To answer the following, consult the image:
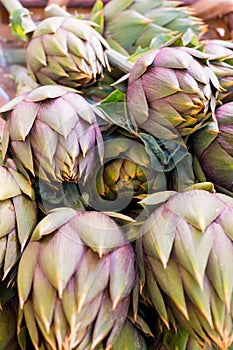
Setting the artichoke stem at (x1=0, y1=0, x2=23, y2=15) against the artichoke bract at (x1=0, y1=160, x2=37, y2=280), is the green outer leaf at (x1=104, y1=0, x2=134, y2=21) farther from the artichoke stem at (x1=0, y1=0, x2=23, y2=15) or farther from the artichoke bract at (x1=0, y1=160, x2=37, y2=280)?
the artichoke bract at (x1=0, y1=160, x2=37, y2=280)

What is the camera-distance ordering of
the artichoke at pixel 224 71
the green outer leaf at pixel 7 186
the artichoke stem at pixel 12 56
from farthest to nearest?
the artichoke stem at pixel 12 56 < the artichoke at pixel 224 71 < the green outer leaf at pixel 7 186

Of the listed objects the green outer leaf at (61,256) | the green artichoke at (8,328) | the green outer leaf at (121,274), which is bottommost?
the green artichoke at (8,328)

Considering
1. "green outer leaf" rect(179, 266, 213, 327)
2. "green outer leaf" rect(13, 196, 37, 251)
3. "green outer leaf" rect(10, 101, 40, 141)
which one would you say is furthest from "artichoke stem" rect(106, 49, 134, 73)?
"green outer leaf" rect(179, 266, 213, 327)

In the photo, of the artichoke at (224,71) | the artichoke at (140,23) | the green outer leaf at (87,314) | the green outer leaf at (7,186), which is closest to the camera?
the green outer leaf at (87,314)

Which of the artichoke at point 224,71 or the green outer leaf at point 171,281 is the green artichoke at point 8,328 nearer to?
the green outer leaf at point 171,281

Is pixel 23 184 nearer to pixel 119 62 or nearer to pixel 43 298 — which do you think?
pixel 43 298

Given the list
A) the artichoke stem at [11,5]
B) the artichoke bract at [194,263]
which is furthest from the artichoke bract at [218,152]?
the artichoke stem at [11,5]

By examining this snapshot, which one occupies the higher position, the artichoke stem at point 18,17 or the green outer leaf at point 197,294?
the artichoke stem at point 18,17

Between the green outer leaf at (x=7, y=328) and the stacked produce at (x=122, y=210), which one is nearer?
the stacked produce at (x=122, y=210)
